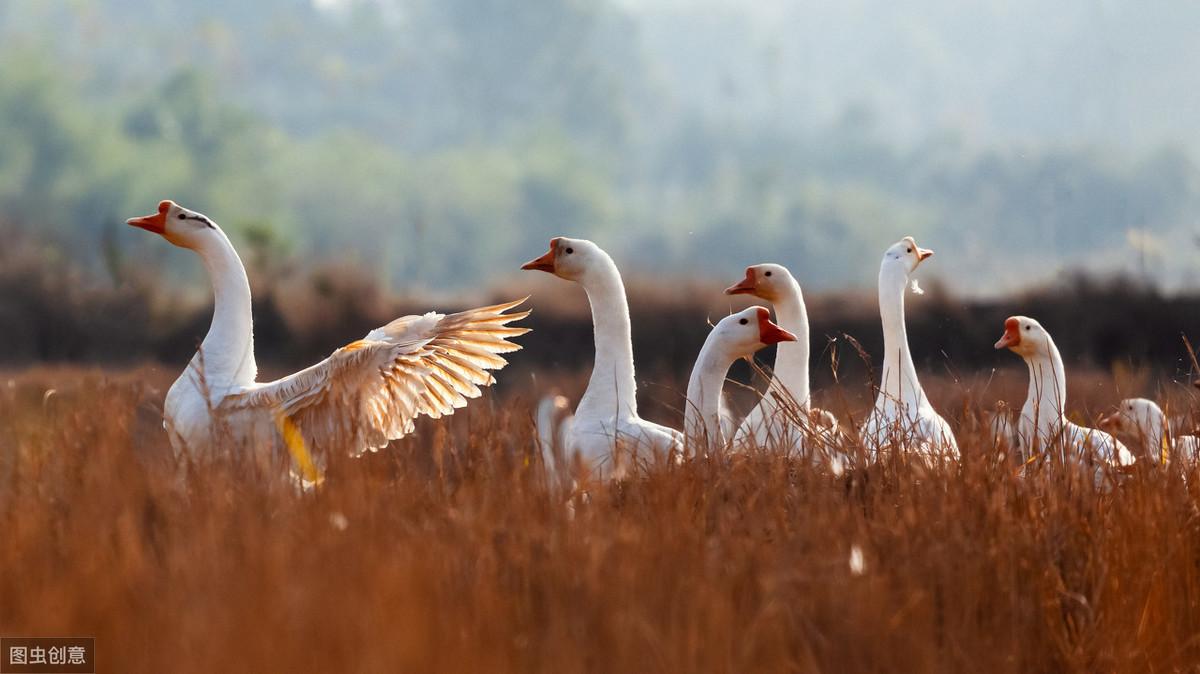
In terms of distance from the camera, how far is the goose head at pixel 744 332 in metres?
6.47

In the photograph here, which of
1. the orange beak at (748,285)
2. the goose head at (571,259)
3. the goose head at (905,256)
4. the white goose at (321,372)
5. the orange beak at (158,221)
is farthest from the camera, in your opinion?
the goose head at (905,256)

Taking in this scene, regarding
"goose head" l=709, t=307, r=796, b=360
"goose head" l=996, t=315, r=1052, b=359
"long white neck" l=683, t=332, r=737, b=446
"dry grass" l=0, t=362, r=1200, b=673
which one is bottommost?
"dry grass" l=0, t=362, r=1200, b=673

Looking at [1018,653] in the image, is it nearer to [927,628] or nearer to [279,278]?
[927,628]

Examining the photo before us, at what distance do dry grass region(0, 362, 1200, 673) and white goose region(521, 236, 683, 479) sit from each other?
2.93 feet

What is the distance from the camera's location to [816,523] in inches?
162

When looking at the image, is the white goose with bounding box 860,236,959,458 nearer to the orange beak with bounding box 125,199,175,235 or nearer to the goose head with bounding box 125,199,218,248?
the goose head with bounding box 125,199,218,248

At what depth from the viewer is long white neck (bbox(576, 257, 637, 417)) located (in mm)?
6348

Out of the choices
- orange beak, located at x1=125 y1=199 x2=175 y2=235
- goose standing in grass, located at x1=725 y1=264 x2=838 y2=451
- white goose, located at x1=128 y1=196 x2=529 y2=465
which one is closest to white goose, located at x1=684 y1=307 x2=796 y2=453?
goose standing in grass, located at x1=725 y1=264 x2=838 y2=451

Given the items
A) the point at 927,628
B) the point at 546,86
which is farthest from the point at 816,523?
the point at 546,86

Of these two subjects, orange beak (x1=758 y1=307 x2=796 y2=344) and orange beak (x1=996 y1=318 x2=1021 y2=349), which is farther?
orange beak (x1=996 y1=318 x2=1021 y2=349)

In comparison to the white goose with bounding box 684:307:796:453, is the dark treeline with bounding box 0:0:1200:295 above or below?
Result: above

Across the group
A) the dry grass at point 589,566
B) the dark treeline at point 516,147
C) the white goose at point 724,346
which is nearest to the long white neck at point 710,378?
the white goose at point 724,346

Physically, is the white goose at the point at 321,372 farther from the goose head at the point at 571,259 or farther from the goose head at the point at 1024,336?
the goose head at the point at 1024,336

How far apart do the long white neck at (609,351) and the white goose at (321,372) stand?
1.45ft
